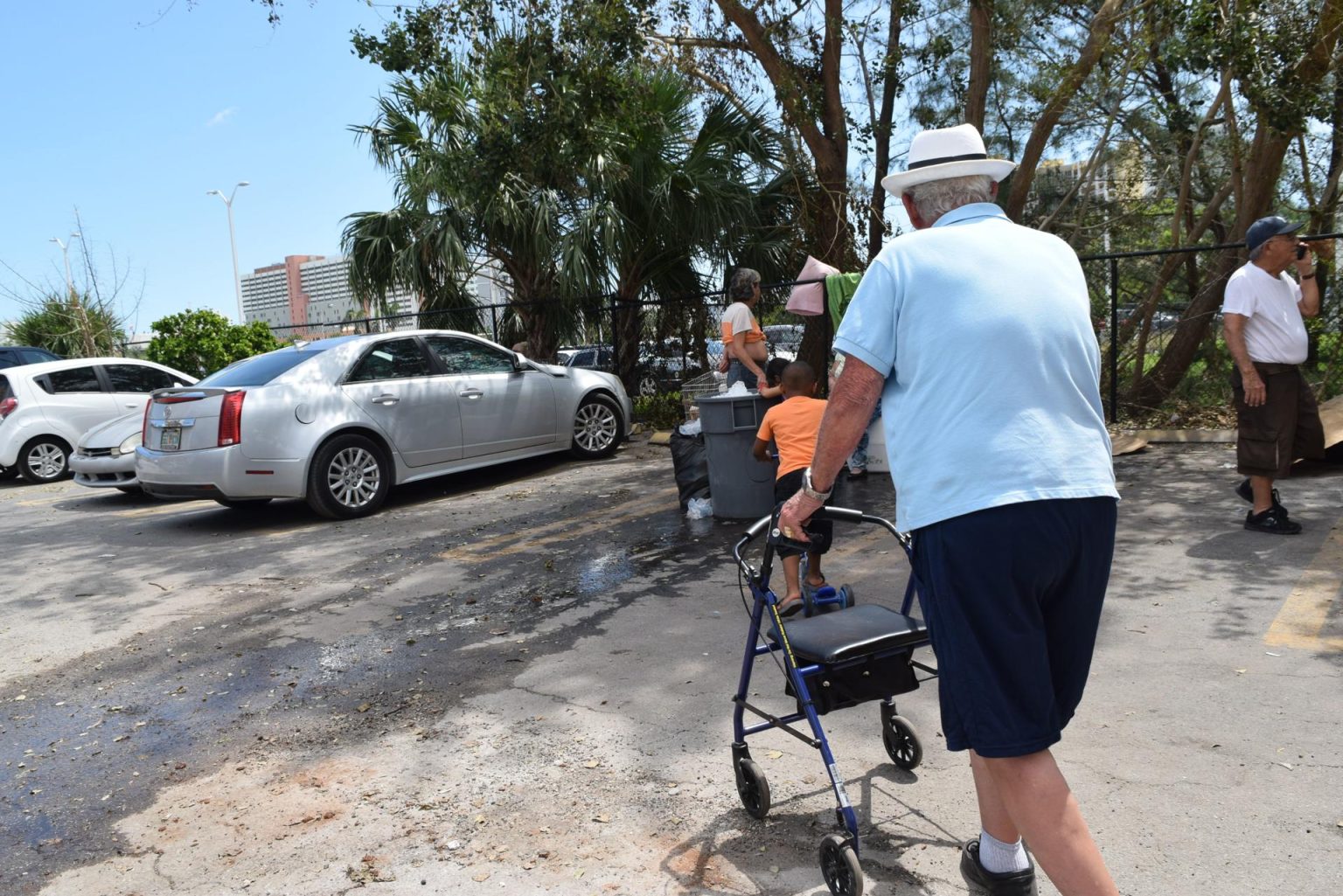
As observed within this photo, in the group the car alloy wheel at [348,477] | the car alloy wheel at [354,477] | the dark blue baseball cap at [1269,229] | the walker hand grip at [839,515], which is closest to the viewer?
the walker hand grip at [839,515]

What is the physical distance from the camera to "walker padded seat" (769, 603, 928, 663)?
3059 mm

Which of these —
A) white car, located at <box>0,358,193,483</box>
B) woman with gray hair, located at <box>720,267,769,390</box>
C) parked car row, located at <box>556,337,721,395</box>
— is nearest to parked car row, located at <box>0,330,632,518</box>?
white car, located at <box>0,358,193,483</box>

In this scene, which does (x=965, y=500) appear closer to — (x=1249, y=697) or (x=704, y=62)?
(x=1249, y=697)

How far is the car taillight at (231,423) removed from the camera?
880 centimetres

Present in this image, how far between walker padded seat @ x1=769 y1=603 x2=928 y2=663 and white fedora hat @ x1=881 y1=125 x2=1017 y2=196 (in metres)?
1.21

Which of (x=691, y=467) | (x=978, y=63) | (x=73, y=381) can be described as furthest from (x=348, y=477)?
(x=978, y=63)

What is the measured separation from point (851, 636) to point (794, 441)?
95.2 inches

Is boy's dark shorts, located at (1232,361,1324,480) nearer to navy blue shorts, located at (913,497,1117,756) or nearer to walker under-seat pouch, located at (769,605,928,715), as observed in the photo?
walker under-seat pouch, located at (769,605,928,715)

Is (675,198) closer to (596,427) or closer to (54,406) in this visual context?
(596,427)

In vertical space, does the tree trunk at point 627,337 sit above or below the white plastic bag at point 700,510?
above

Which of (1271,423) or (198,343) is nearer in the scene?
(1271,423)

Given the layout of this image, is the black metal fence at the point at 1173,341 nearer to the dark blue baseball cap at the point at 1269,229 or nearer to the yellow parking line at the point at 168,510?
the dark blue baseball cap at the point at 1269,229

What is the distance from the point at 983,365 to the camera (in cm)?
246

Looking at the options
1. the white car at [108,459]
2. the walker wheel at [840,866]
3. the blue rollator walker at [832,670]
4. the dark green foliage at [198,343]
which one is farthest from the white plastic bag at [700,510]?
the dark green foliage at [198,343]
